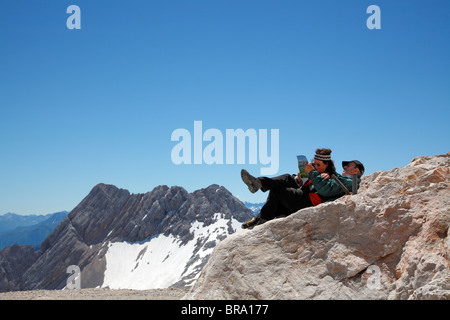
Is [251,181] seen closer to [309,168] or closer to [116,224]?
[309,168]

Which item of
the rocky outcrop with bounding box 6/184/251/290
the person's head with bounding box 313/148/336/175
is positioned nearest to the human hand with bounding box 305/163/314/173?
the person's head with bounding box 313/148/336/175

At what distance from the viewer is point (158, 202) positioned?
154875 mm

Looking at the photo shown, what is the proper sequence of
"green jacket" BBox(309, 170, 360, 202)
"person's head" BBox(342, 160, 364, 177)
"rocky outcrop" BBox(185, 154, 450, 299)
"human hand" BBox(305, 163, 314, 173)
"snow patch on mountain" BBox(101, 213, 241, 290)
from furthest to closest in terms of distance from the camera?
"snow patch on mountain" BBox(101, 213, 241, 290) < "person's head" BBox(342, 160, 364, 177) < "human hand" BBox(305, 163, 314, 173) < "green jacket" BBox(309, 170, 360, 202) < "rocky outcrop" BBox(185, 154, 450, 299)

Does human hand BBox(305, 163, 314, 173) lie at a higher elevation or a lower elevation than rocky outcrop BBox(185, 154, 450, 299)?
higher

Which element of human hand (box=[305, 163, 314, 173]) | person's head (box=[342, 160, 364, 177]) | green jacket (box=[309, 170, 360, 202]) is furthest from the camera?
person's head (box=[342, 160, 364, 177])

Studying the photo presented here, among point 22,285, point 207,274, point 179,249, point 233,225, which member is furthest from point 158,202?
point 207,274

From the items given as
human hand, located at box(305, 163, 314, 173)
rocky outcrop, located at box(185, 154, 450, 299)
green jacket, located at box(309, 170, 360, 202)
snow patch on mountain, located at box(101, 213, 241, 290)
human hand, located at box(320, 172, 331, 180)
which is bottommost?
snow patch on mountain, located at box(101, 213, 241, 290)

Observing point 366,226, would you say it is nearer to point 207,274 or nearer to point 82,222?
point 207,274

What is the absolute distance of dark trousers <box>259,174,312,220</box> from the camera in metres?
7.78

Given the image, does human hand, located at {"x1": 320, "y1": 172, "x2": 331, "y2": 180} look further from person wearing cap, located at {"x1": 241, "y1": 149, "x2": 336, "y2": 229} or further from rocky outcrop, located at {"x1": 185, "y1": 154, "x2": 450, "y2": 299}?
rocky outcrop, located at {"x1": 185, "y1": 154, "x2": 450, "y2": 299}

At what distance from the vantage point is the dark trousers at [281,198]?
7781mm

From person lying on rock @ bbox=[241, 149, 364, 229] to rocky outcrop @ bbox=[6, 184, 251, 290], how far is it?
422 feet

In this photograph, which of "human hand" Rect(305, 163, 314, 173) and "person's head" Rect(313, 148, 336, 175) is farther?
"person's head" Rect(313, 148, 336, 175)
